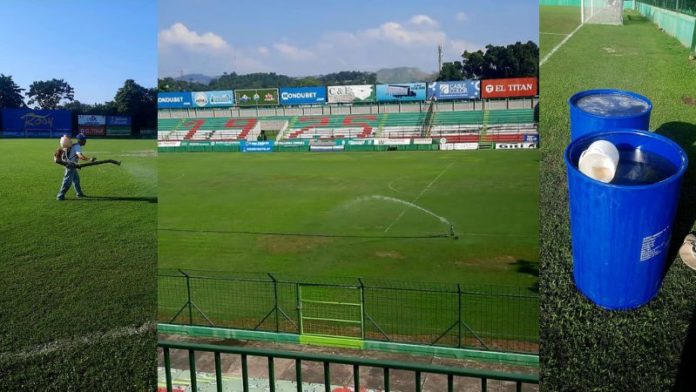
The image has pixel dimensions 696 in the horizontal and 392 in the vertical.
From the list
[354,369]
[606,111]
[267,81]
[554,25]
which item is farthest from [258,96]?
[606,111]

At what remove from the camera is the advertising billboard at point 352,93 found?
348 centimetres

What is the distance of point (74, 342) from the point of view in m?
3.04

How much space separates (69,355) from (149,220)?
772mm

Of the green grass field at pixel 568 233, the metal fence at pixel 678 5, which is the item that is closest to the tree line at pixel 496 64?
the green grass field at pixel 568 233

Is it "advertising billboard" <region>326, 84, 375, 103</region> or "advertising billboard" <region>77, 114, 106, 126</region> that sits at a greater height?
"advertising billboard" <region>326, 84, 375, 103</region>

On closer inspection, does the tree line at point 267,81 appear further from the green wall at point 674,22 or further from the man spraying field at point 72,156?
the green wall at point 674,22

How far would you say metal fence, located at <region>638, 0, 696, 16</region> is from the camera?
6.39 ft

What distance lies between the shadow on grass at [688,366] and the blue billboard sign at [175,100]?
2645mm

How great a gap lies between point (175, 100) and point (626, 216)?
8.04 ft

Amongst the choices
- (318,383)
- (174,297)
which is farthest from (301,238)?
(318,383)

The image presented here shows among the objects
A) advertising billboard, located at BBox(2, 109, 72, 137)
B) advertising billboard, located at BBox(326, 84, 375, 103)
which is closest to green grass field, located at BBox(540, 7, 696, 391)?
advertising billboard, located at BBox(326, 84, 375, 103)

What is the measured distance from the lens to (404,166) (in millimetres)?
6805

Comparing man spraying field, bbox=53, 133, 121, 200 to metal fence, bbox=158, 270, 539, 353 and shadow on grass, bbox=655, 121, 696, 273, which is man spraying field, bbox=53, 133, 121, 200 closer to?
metal fence, bbox=158, 270, 539, 353

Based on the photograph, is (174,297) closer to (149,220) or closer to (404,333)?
(149,220)
